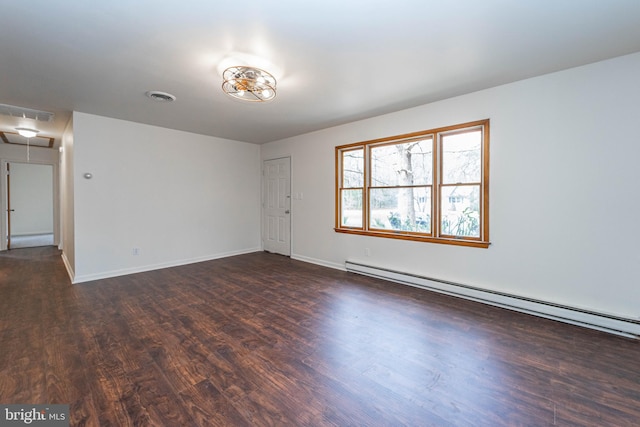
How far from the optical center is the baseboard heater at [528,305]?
8.12 ft

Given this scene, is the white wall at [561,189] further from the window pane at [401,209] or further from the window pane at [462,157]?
the window pane at [401,209]

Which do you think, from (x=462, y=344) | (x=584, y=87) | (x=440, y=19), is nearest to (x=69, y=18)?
(x=440, y=19)

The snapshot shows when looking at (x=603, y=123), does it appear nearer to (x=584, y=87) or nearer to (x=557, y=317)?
(x=584, y=87)

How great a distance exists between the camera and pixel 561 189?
110 inches

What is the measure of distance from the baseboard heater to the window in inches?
21.7

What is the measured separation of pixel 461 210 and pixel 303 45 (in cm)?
269

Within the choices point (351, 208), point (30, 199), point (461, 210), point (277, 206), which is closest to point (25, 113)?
point (277, 206)

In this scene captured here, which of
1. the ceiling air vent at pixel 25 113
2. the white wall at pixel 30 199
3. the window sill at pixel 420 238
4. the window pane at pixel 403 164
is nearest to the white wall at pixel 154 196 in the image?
the ceiling air vent at pixel 25 113

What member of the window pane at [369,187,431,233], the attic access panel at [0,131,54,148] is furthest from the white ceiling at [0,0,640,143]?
the attic access panel at [0,131,54,148]

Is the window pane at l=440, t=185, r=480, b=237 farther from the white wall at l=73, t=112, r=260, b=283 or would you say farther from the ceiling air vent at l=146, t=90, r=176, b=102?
the white wall at l=73, t=112, r=260, b=283

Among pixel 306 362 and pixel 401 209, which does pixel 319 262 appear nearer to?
pixel 401 209

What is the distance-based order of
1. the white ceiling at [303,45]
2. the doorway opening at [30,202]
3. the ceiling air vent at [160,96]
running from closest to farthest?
the white ceiling at [303,45] < the ceiling air vent at [160,96] < the doorway opening at [30,202]

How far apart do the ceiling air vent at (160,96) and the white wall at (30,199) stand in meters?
8.56
